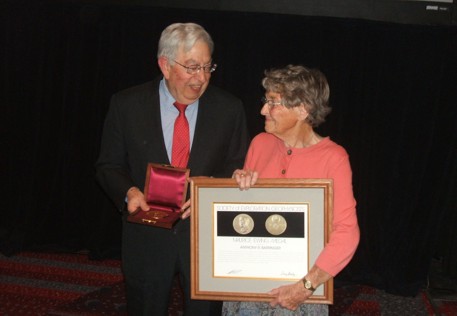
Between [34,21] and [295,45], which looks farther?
[34,21]

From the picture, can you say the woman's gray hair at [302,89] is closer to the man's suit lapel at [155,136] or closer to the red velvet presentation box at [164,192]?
the red velvet presentation box at [164,192]

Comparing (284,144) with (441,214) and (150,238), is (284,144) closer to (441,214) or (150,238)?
(150,238)

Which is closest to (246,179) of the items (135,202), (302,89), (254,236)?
(254,236)

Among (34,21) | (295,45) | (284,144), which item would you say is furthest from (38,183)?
Answer: (284,144)

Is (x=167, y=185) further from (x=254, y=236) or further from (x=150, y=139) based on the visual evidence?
(x=254, y=236)

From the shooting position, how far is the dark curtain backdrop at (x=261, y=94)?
5176 millimetres

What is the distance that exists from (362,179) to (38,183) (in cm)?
304

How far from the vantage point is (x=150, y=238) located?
2664 millimetres

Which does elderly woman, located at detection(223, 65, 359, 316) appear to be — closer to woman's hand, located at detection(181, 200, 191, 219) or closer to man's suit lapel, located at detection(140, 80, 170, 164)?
woman's hand, located at detection(181, 200, 191, 219)

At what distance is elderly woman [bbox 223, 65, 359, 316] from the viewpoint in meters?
2.11

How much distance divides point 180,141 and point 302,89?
0.68m

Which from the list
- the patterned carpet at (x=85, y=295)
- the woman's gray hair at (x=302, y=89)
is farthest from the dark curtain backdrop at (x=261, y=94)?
the woman's gray hair at (x=302, y=89)

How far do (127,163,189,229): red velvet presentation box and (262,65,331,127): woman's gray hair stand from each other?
497 millimetres

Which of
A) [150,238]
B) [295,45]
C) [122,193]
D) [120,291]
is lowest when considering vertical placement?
[120,291]
